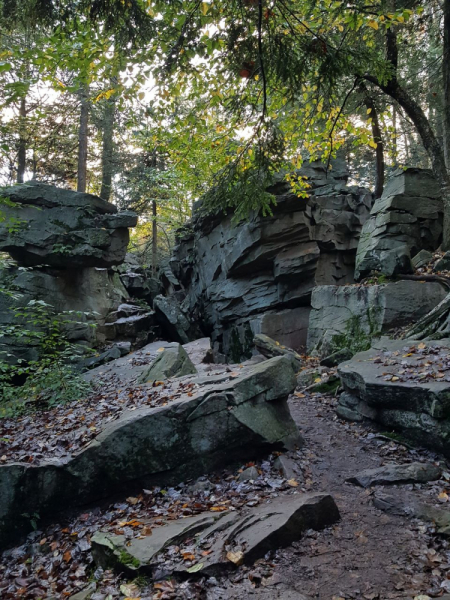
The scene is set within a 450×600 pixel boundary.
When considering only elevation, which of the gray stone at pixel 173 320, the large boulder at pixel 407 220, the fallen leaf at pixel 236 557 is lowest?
the fallen leaf at pixel 236 557

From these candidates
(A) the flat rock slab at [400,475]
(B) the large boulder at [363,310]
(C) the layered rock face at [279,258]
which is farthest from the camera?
(C) the layered rock face at [279,258]

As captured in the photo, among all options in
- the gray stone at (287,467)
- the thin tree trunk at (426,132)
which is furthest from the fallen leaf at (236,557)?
the thin tree trunk at (426,132)

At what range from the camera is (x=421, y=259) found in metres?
12.9

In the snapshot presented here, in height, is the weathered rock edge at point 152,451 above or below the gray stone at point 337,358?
below

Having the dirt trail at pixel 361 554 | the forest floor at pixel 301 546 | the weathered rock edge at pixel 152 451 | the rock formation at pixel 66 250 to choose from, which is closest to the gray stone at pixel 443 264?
the forest floor at pixel 301 546

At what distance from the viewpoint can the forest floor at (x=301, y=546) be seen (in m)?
3.29

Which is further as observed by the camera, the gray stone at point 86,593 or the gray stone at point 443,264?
the gray stone at point 443,264

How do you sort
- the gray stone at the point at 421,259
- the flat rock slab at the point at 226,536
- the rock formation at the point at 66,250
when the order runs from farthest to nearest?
the rock formation at the point at 66,250, the gray stone at the point at 421,259, the flat rock slab at the point at 226,536

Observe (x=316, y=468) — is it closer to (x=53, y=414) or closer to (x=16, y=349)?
(x=53, y=414)

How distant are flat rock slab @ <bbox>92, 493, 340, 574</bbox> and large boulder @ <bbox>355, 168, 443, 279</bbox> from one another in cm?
1013

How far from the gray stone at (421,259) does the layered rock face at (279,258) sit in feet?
15.4

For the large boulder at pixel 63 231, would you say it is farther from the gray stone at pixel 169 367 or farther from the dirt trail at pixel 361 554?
the dirt trail at pixel 361 554

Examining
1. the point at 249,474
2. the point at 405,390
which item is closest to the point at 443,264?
the point at 405,390

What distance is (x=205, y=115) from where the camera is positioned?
716 centimetres
